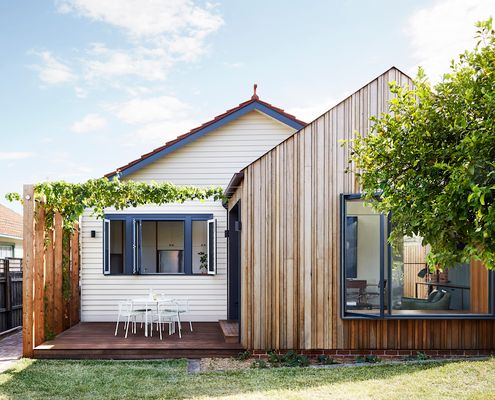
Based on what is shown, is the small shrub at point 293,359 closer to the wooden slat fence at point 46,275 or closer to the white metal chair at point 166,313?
the white metal chair at point 166,313

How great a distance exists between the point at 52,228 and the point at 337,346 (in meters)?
5.26

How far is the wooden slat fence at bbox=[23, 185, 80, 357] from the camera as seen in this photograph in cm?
789

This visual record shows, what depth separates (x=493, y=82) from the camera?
3.97 meters

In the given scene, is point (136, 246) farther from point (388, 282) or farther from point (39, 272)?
point (388, 282)

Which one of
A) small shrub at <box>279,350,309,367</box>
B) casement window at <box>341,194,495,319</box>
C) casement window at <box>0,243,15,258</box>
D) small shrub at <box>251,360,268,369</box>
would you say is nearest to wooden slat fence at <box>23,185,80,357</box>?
small shrub at <box>251,360,268,369</box>

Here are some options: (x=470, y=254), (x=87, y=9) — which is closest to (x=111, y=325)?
(x=87, y=9)

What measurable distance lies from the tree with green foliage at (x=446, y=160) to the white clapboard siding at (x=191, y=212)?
21.9ft

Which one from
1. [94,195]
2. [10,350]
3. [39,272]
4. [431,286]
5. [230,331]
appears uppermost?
[94,195]

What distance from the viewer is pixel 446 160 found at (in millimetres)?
4219

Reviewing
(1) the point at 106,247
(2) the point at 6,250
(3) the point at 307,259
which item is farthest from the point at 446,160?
(2) the point at 6,250

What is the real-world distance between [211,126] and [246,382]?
6.15 m

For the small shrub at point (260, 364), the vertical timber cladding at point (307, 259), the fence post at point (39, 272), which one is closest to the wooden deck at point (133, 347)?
the fence post at point (39, 272)

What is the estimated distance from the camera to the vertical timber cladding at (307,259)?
310 inches

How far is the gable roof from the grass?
183 inches
